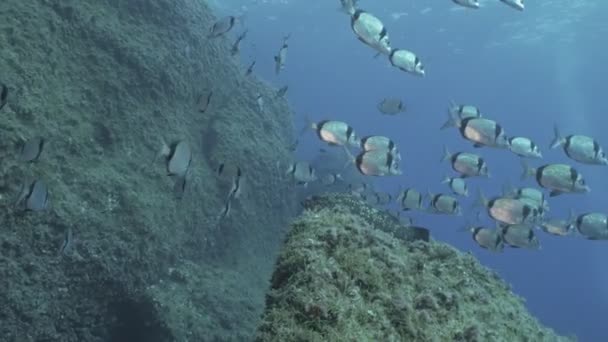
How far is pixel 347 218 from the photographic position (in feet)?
18.2

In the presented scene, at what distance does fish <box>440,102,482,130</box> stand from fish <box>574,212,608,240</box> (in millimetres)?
2435

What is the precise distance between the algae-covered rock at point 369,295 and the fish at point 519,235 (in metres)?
1.72

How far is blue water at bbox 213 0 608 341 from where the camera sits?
45.0 meters

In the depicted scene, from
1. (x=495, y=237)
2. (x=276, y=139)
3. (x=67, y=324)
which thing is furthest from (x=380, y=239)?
(x=276, y=139)

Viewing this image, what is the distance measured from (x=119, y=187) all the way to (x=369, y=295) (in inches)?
263

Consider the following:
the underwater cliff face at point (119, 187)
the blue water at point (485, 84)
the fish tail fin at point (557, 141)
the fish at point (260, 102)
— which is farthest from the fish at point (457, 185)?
the blue water at point (485, 84)

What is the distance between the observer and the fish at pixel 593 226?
8.32m

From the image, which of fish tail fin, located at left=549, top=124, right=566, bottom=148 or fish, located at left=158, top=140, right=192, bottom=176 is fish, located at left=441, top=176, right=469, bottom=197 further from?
fish, located at left=158, top=140, right=192, bottom=176

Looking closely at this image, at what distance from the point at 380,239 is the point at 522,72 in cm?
6125

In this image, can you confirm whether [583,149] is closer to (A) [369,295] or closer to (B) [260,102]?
(A) [369,295]

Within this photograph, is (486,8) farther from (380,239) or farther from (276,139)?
(380,239)

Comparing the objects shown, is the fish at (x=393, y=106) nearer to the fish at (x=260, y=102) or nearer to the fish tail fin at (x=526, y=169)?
the fish tail fin at (x=526, y=169)

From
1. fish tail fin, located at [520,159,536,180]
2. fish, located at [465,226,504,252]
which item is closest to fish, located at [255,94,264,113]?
fish tail fin, located at [520,159,536,180]

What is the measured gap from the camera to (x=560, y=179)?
7.79 m
